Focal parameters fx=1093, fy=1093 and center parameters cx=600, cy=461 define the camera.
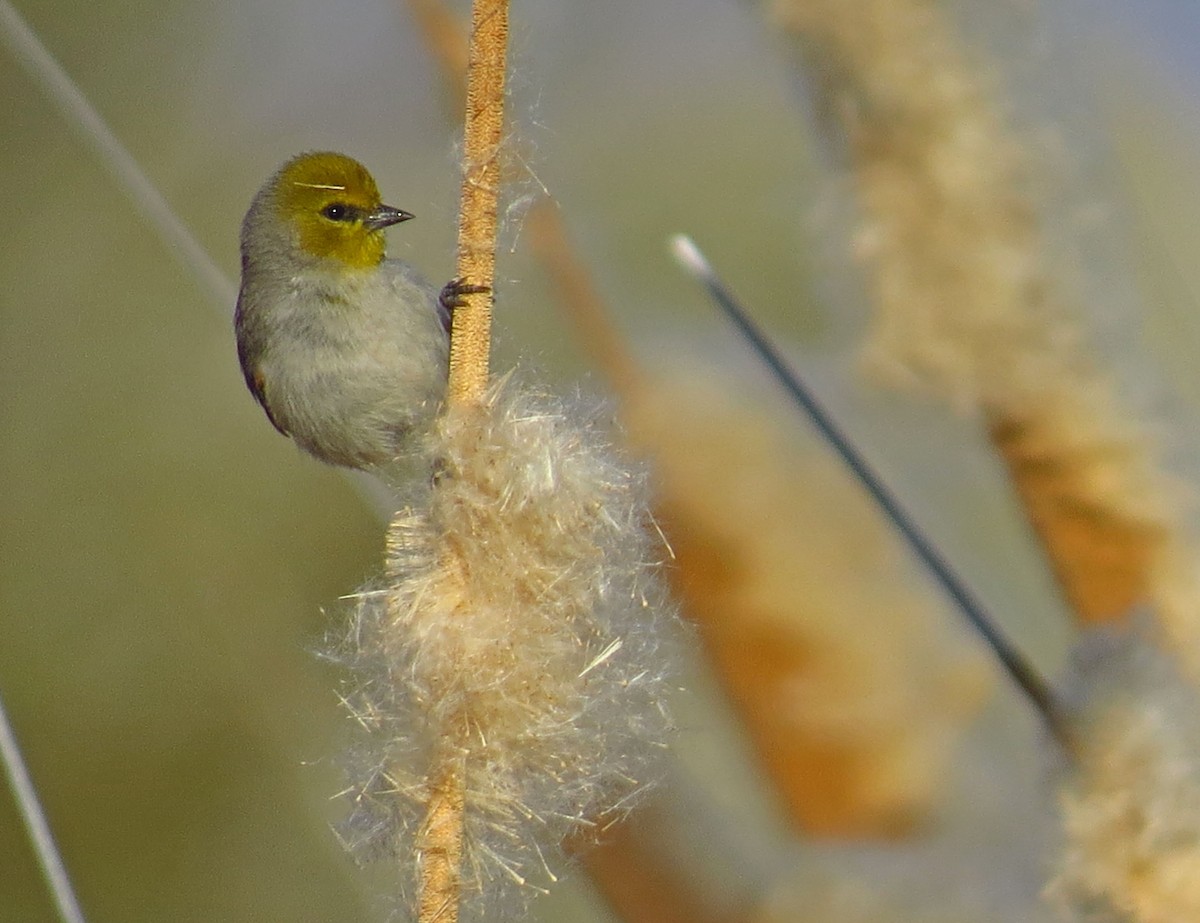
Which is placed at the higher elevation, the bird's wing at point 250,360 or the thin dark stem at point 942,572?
the bird's wing at point 250,360

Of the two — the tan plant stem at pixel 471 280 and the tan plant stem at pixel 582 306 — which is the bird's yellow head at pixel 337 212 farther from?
the tan plant stem at pixel 471 280

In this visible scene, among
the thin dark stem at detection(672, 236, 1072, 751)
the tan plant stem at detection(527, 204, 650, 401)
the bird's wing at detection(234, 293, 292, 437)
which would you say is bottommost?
the thin dark stem at detection(672, 236, 1072, 751)

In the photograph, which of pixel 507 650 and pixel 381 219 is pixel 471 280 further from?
pixel 381 219

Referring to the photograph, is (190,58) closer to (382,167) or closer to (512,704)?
(382,167)

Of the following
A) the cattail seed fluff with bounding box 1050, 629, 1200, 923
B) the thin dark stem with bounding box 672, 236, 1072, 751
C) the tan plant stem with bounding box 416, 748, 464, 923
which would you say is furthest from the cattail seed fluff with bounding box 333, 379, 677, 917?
the cattail seed fluff with bounding box 1050, 629, 1200, 923

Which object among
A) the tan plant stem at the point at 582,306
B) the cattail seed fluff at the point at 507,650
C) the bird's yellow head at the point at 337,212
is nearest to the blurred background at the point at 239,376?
the tan plant stem at the point at 582,306

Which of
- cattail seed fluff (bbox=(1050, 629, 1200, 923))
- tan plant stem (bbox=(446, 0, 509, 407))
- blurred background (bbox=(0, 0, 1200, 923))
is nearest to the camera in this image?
tan plant stem (bbox=(446, 0, 509, 407))

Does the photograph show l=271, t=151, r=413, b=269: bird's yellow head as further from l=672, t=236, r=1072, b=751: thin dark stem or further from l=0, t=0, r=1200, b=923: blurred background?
l=672, t=236, r=1072, b=751: thin dark stem
